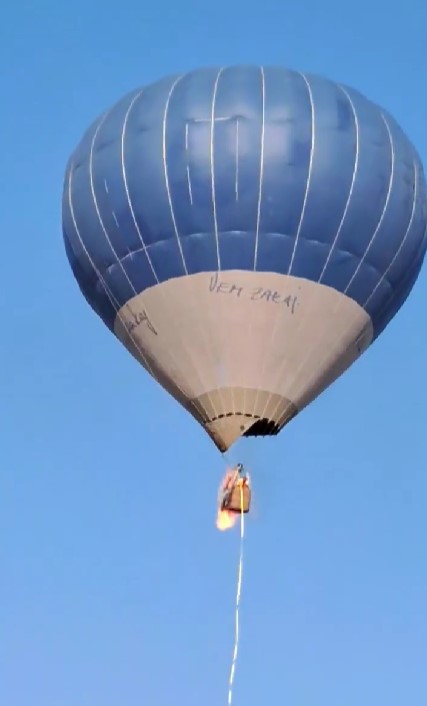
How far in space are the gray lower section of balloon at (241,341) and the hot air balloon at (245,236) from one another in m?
0.01

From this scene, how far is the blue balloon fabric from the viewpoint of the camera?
1591 cm

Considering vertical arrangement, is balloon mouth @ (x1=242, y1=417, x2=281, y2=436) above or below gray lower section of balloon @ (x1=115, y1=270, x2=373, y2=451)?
below

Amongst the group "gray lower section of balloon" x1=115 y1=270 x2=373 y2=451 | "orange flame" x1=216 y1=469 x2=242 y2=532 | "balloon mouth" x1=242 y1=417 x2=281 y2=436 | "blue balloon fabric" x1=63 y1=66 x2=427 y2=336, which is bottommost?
"orange flame" x1=216 y1=469 x2=242 y2=532

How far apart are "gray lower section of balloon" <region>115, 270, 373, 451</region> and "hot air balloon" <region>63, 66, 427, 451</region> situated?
13 mm

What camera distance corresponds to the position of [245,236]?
1591 centimetres

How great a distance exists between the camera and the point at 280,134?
16062 millimetres
